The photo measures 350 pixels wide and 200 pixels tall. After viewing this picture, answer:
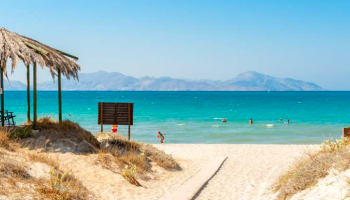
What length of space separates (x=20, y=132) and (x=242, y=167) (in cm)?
803

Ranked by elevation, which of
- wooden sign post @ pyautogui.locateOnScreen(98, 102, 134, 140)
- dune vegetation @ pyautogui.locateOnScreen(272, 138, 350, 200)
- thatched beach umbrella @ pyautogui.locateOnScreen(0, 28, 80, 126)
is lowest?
dune vegetation @ pyautogui.locateOnScreen(272, 138, 350, 200)

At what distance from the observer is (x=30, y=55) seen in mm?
12703

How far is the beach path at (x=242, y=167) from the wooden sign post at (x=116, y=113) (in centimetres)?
310

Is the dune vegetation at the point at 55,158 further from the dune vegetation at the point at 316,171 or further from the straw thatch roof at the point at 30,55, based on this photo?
the dune vegetation at the point at 316,171

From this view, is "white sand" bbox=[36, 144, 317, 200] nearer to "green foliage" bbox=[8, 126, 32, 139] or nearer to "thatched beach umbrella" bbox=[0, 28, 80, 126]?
"green foliage" bbox=[8, 126, 32, 139]

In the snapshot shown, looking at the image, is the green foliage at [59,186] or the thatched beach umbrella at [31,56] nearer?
the green foliage at [59,186]

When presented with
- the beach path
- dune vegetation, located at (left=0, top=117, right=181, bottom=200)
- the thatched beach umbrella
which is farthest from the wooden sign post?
the beach path

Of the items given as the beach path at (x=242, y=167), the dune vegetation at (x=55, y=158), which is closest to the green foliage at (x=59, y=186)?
the dune vegetation at (x=55, y=158)

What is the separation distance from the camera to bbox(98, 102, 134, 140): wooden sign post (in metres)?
16.6

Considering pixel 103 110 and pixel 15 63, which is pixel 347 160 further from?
pixel 103 110

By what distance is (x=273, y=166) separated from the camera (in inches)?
597

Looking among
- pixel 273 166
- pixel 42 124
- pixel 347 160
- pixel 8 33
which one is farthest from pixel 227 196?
pixel 8 33

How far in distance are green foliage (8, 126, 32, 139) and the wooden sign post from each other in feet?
12.9

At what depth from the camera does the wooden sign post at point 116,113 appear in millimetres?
16594
